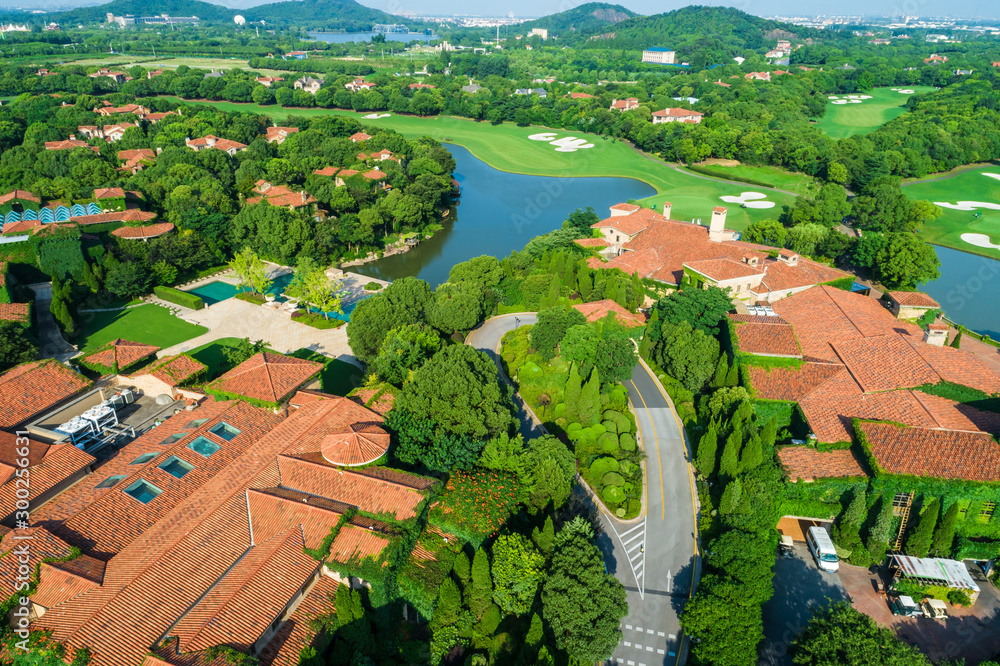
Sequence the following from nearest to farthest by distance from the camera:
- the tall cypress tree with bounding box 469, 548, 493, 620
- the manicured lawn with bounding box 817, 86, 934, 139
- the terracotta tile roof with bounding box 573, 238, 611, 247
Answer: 1. the tall cypress tree with bounding box 469, 548, 493, 620
2. the terracotta tile roof with bounding box 573, 238, 611, 247
3. the manicured lawn with bounding box 817, 86, 934, 139

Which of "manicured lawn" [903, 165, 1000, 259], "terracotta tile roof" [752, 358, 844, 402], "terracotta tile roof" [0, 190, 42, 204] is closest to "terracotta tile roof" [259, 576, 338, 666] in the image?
"terracotta tile roof" [752, 358, 844, 402]

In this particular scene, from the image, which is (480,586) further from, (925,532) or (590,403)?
(925,532)

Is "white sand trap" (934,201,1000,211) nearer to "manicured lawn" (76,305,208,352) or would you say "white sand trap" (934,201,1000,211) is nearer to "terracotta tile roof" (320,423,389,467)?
"terracotta tile roof" (320,423,389,467)

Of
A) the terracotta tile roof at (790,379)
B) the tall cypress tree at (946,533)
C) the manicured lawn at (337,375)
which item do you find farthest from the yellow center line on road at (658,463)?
the manicured lawn at (337,375)

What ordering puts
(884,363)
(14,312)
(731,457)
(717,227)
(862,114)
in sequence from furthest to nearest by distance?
(862,114) < (717,227) < (14,312) < (884,363) < (731,457)

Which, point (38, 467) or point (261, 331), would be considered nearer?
point (38, 467)

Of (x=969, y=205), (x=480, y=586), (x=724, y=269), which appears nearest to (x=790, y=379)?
(x=724, y=269)
